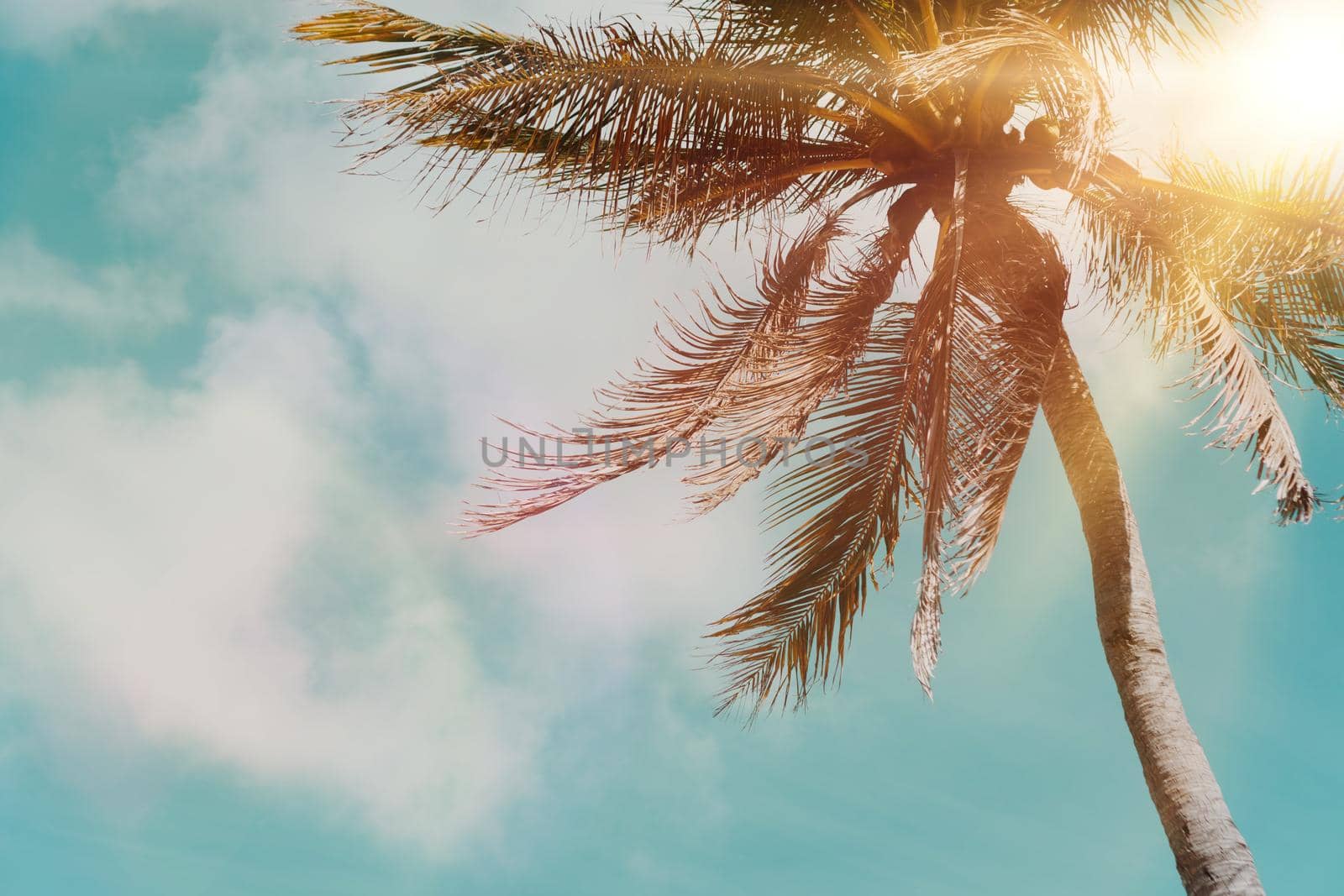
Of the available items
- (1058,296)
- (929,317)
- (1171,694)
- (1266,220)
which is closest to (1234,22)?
(1266,220)

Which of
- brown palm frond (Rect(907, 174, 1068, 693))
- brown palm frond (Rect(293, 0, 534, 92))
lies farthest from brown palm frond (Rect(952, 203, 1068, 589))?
brown palm frond (Rect(293, 0, 534, 92))

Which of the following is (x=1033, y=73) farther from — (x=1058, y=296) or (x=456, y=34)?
(x=456, y=34)

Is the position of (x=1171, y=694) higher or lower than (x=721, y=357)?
lower

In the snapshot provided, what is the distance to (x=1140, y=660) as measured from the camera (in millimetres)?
5500

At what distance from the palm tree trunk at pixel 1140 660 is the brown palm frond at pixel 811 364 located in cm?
125

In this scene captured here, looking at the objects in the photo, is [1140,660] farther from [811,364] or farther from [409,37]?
[409,37]

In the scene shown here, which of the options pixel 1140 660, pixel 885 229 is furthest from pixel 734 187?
pixel 1140 660

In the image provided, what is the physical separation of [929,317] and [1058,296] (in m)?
1.29

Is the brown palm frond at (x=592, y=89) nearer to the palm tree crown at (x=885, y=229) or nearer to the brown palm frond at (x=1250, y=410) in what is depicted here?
the palm tree crown at (x=885, y=229)

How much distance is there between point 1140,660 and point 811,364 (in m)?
2.54

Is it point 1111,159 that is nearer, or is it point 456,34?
point 456,34

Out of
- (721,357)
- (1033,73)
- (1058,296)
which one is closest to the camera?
(1033,73)

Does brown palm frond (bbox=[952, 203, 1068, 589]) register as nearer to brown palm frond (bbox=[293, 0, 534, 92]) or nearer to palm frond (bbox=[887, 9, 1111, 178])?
palm frond (bbox=[887, 9, 1111, 178])

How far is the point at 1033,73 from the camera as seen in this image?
17.6ft
